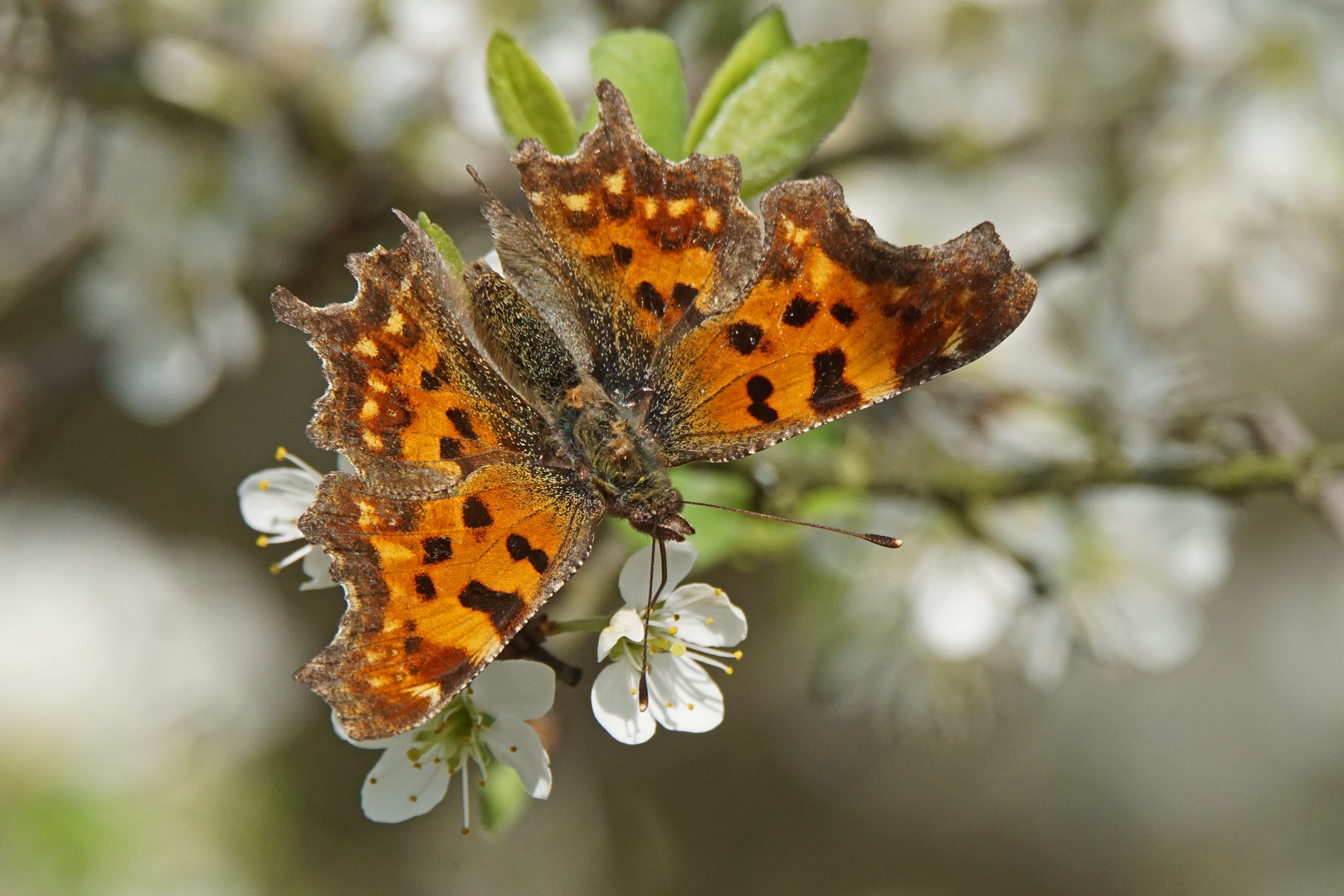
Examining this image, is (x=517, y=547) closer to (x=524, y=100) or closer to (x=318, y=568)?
(x=318, y=568)

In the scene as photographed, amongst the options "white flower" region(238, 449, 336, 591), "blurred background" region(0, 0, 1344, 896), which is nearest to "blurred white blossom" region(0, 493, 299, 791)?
"blurred background" region(0, 0, 1344, 896)

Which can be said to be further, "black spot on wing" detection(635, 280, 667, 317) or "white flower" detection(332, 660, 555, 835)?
"black spot on wing" detection(635, 280, 667, 317)

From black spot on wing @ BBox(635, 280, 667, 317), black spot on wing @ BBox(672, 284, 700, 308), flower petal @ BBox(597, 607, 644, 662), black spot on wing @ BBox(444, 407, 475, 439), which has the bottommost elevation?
flower petal @ BBox(597, 607, 644, 662)

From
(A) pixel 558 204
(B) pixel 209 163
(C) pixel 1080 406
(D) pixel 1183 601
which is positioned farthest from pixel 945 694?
(B) pixel 209 163

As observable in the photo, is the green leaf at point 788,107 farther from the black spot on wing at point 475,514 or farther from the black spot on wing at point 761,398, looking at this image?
the black spot on wing at point 475,514

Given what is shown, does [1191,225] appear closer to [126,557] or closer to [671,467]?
[671,467]

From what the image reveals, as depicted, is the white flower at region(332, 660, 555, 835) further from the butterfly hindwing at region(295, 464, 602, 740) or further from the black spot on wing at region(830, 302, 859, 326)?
the black spot on wing at region(830, 302, 859, 326)

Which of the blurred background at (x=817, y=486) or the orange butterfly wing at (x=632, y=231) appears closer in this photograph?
the orange butterfly wing at (x=632, y=231)

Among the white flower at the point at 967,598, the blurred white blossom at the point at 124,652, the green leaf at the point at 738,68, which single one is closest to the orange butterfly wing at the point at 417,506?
the green leaf at the point at 738,68
